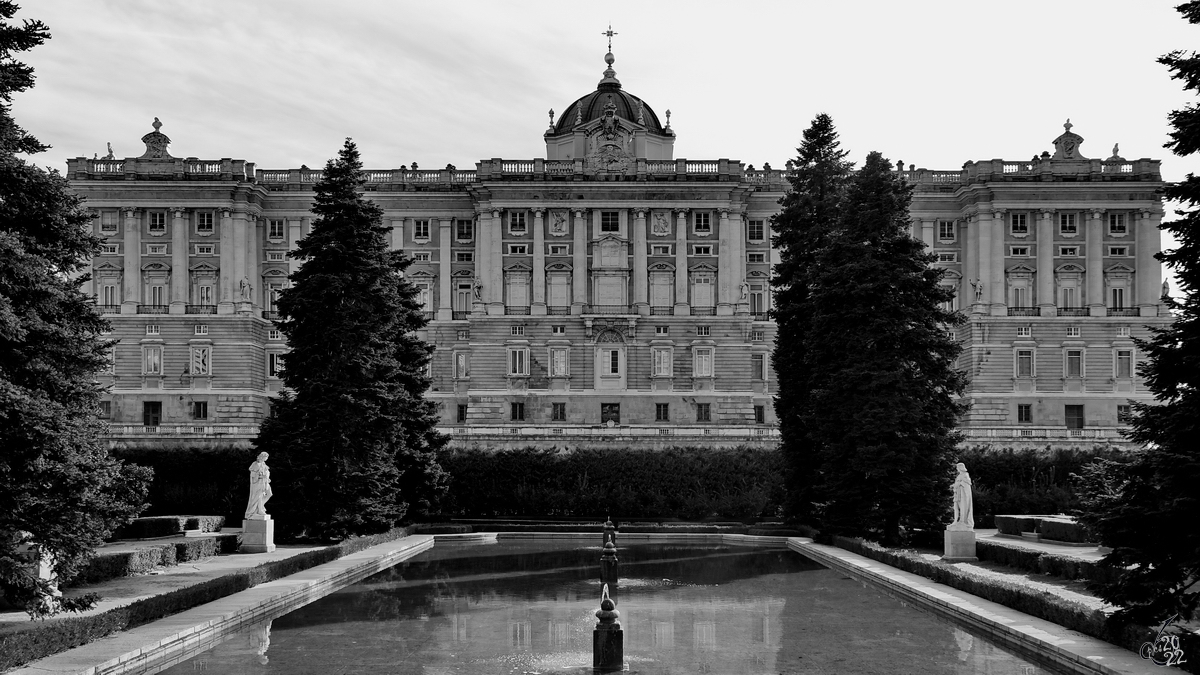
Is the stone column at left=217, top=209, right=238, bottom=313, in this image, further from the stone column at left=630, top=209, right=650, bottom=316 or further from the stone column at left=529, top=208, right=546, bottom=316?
the stone column at left=630, top=209, right=650, bottom=316

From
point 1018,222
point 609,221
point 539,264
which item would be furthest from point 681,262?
point 1018,222

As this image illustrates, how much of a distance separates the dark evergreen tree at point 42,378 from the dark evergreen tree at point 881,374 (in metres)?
22.1

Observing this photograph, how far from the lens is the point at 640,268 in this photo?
79.4m

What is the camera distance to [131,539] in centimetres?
3656

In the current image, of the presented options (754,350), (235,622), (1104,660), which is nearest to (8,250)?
(235,622)

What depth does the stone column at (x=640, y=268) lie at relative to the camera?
7881 centimetres

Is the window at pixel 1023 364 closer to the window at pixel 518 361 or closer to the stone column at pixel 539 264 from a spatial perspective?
the stone column at pixel 539 264

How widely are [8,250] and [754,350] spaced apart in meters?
64.4

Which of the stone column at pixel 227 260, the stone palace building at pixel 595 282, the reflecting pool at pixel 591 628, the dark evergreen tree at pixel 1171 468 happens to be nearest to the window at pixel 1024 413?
the stone palace building at pixel 595 282

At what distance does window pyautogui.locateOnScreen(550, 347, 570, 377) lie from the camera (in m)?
77.5

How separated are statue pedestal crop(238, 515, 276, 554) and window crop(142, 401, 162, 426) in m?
46.1

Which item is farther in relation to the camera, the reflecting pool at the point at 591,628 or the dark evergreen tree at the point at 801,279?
the dark evergreen tree at the point at 801,279

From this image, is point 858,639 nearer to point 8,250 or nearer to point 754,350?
point 8,250

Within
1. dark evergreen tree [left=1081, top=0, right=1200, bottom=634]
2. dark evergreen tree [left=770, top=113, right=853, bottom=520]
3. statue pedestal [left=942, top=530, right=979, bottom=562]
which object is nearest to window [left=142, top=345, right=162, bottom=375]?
dark evergreen tree [left=770, top=113, right=853, bottom=520]
